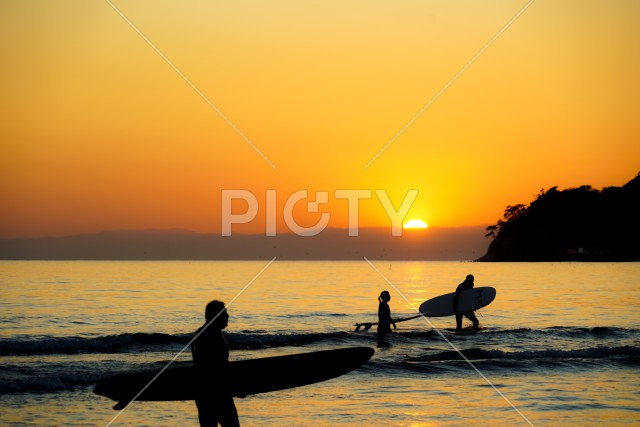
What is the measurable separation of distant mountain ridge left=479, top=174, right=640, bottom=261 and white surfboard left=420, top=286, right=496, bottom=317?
548 ft

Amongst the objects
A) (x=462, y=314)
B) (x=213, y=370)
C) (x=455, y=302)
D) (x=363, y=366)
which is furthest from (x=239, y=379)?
(x=462, y=314)

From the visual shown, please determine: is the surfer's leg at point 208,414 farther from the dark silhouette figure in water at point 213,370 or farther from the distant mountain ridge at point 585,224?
the distant mountain ridge at point 585,224

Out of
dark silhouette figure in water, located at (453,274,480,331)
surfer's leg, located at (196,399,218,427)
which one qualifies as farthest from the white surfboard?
surfer's leg, located at (196,399,218,427)

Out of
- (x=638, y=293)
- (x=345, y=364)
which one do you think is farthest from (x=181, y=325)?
(x=638, y=293)

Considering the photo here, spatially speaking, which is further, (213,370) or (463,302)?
(463,302)

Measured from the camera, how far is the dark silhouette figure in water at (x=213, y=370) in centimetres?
843

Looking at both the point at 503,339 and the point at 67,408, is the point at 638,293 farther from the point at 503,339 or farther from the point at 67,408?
the point at 67,408

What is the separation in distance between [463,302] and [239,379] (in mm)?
18076

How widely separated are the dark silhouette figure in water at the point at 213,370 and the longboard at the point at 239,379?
73cm

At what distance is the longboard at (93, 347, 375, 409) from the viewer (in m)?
10.2

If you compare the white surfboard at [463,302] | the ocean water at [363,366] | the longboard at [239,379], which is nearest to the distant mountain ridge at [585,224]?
the ocean water at [363,366]

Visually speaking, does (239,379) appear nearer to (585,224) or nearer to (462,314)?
(462,314)

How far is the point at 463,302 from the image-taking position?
27.1 m

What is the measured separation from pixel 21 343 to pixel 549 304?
90.5 feet
